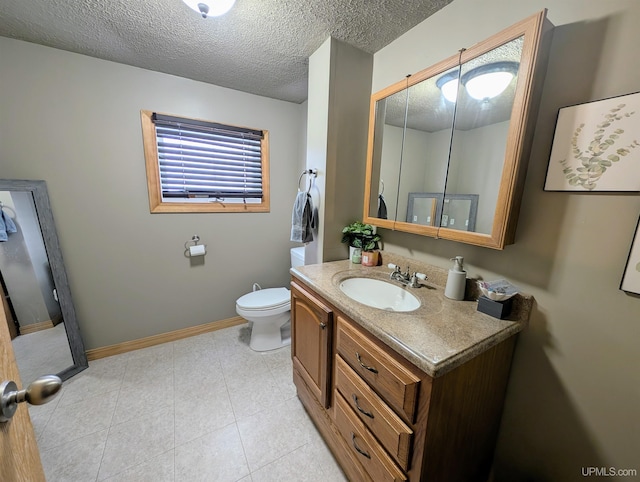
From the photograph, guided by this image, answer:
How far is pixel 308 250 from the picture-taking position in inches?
72.4

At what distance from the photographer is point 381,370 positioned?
0.85 metres

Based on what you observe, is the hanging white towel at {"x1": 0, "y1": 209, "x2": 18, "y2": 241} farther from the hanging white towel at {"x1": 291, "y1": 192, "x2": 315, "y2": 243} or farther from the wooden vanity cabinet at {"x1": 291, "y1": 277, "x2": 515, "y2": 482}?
the wooden vanity cabinet at {"x1": 291, "y1": 277, "x2": 515, "y2": 482}

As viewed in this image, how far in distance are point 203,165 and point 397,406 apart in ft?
7.23

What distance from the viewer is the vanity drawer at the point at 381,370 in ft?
2.47

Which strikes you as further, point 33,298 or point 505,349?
point 33,298

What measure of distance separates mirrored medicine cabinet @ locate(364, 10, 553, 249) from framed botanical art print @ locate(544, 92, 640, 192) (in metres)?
0.09

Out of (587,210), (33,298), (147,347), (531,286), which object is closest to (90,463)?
(147,347)

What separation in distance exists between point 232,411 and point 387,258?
1384 millimetres

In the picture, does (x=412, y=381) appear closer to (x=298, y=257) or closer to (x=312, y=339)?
(x=312, y=339)

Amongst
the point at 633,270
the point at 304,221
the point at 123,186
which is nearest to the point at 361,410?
the point at 633,270

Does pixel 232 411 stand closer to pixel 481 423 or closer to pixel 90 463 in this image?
pixel 90 463

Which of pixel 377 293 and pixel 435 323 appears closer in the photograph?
pixel 435 323

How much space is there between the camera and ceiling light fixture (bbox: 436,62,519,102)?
94cm

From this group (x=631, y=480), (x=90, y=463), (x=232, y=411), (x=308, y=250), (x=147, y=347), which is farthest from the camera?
(x=147, y=347)
